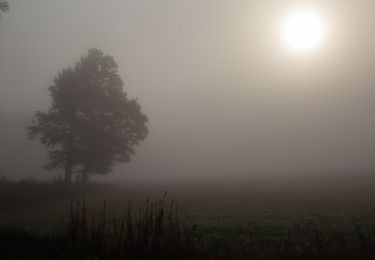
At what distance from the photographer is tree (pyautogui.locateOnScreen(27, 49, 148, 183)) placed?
41188 millimetres

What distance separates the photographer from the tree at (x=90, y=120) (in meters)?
41.2

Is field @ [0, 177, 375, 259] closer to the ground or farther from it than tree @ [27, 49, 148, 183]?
closer to the ground

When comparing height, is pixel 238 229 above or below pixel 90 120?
below

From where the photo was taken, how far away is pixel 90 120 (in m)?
Result: 41.8

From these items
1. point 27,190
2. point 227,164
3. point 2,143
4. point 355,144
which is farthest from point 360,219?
point 355,144

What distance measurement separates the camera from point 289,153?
561 feet

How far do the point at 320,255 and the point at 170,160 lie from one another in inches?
6569

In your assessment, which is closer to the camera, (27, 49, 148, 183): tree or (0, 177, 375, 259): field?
(0, 177, 375, 259): field

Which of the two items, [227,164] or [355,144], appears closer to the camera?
[227,164]

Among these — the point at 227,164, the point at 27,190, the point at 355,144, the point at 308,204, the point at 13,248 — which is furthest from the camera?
the point at 355,144

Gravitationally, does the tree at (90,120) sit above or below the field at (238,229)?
above

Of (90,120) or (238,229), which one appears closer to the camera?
(238,229)

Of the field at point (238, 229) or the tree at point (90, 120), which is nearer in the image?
the field at point (238, 229)

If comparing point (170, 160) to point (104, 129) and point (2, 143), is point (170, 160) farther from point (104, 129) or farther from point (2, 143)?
point (104, 129)
